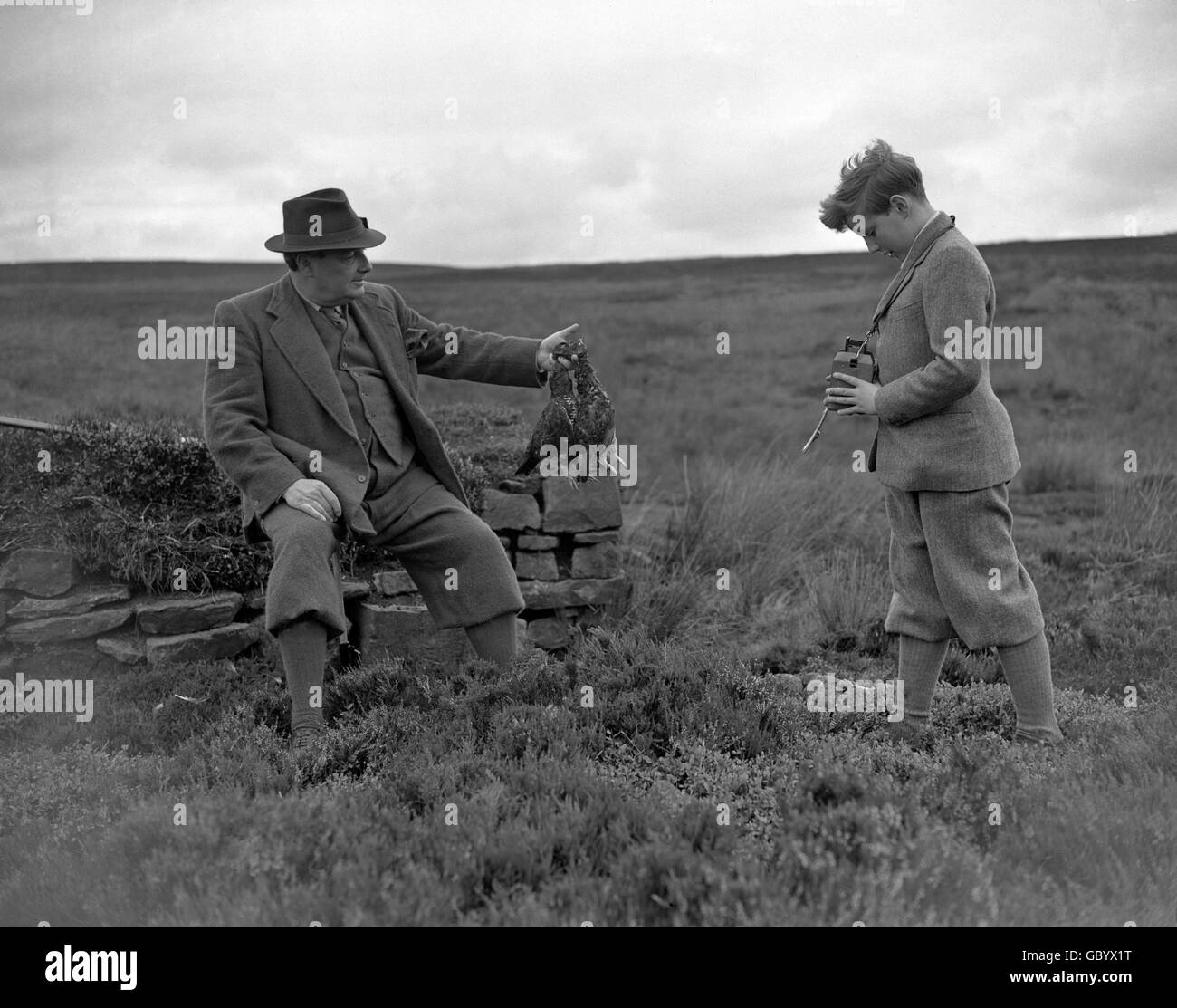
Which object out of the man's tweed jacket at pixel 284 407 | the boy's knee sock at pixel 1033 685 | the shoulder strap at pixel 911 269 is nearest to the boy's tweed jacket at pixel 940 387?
the shoulder strap at pixel 911 269

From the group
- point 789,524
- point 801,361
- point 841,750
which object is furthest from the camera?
point 801,361

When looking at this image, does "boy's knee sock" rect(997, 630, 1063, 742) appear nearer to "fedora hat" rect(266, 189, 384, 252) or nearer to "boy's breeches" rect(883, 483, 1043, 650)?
"boy's breeches" rect(883, 483, 1043, 650)

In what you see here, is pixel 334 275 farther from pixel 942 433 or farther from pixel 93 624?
pixel 942 433

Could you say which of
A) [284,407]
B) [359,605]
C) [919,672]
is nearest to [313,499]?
[284,407]

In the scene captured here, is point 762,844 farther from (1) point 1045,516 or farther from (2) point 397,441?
(1) point 1045,516

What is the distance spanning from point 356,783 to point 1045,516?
8464 millimetres

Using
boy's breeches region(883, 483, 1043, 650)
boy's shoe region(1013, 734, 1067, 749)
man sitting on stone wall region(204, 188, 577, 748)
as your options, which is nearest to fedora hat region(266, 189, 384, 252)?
man sitting on stone wall region(204, 188, 577, 748)

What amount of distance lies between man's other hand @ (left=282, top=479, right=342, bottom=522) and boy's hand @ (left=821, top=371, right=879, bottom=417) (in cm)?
214

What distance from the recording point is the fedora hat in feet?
15.6

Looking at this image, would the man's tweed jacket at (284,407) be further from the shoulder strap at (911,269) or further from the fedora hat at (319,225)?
the shoulder strap at (911,269)

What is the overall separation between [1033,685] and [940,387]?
128cm

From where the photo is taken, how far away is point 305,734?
4496 millimetres
